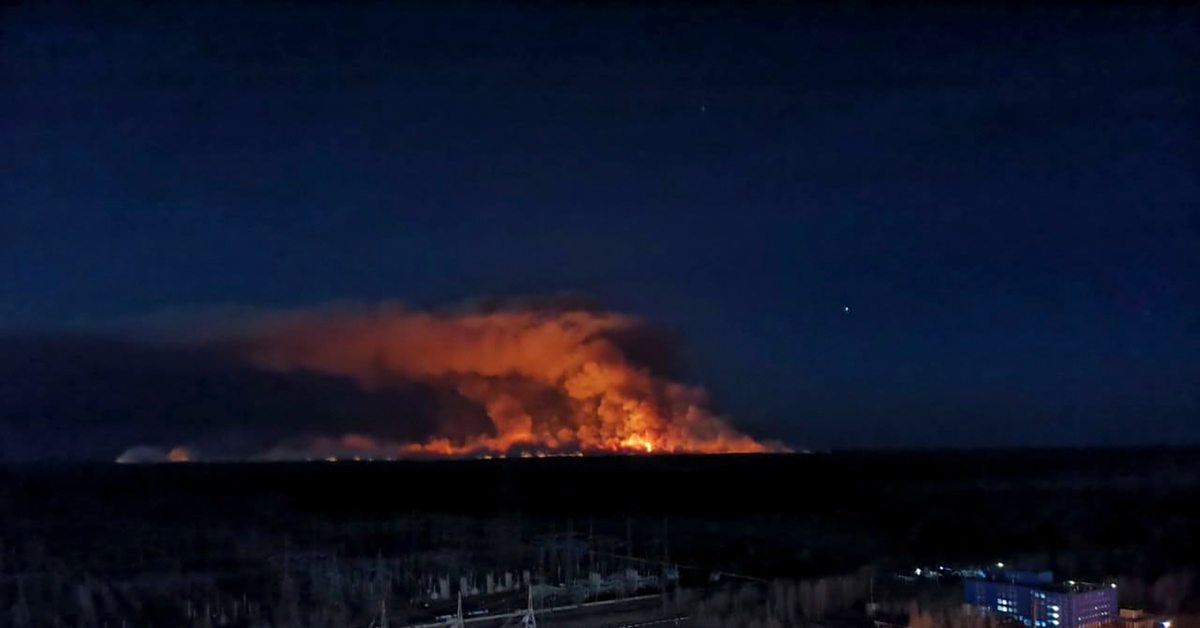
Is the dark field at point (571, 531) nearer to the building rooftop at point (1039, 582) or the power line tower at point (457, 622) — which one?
the building rooftop at point (1039, 582)

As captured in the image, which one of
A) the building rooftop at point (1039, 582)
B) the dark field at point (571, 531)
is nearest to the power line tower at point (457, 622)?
the dark field at point (571, 531)

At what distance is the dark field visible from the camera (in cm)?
2802

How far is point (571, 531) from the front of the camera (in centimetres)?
3688

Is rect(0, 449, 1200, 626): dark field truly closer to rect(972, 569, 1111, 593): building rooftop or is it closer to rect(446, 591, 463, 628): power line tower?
rect(972, 569, 1111, 593): building rooftop

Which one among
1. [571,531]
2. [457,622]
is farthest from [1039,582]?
[571,531]

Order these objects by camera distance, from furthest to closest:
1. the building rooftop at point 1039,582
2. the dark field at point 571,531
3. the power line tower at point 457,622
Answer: the dark field at point 571,531 → the building rooftop at point 1039,582 → the power line tower at point 457,622

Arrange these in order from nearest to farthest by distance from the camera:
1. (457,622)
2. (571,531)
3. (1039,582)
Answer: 1. (457,622)
2. (1039,582)
3. (571,531)

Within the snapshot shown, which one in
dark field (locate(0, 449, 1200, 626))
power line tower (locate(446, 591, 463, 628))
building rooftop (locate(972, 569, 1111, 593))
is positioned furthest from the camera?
dark field (locate(0, 449, 1200, 626))

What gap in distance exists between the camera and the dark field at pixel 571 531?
1103 inches

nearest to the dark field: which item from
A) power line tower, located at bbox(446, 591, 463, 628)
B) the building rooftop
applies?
the building rooftop

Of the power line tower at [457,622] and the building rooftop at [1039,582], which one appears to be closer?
the power line tower at [457,622]

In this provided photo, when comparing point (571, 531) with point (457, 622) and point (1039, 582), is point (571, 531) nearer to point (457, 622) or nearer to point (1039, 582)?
point (1039, 582)

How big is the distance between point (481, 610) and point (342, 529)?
21.8 meters

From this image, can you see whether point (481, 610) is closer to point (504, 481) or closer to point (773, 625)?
point (773, 625)
